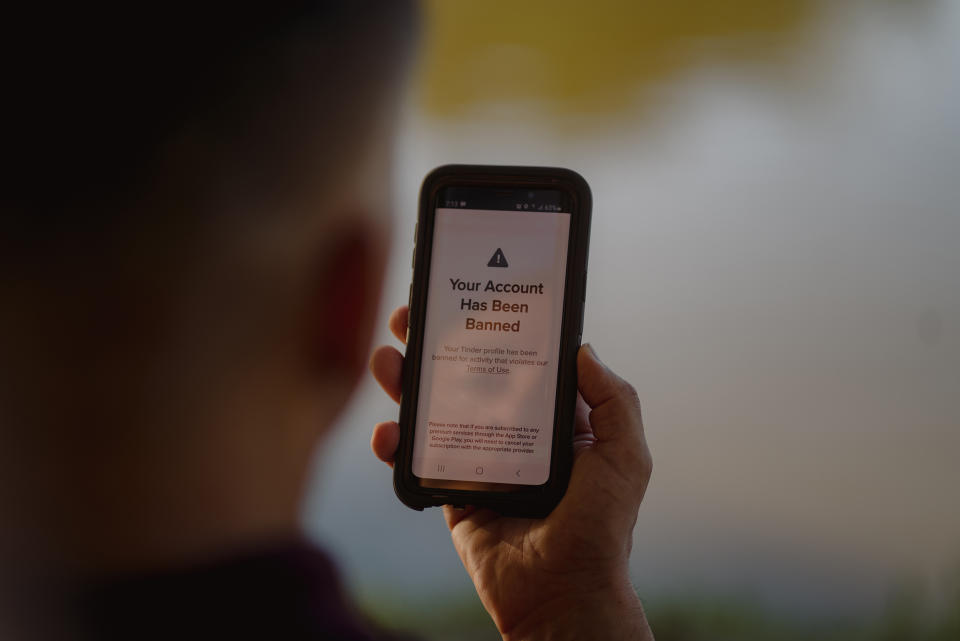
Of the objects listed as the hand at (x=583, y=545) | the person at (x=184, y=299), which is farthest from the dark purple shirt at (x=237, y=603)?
the hand at (x=583, y=545)

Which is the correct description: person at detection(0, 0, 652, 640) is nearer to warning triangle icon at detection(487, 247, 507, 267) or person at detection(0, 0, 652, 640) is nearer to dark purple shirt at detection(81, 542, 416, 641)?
dark purple shirt at detection(81, 542, 416, 641)

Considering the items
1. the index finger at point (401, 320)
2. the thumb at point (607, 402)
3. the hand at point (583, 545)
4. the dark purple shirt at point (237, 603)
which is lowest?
the dark purple shirt at point (237, 603)

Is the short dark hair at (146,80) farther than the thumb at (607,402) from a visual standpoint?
→ Yes

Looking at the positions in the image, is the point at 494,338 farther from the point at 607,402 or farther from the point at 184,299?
the point at 184,299

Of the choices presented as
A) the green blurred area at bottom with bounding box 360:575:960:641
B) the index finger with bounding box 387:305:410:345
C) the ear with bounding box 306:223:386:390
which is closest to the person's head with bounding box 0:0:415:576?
the ear with bounding box 306:223:386:390

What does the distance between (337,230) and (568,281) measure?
0.55 meters

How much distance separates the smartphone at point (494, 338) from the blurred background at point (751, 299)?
1.11ft

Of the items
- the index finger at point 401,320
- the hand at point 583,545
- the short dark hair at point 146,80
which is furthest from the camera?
the short dark hair at point 146,80

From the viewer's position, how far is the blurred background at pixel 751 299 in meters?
0.94

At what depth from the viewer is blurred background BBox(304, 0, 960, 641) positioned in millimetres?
944

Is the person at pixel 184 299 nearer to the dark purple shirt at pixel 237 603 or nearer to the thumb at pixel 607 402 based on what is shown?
the dark purple shirt at pixel 237 603

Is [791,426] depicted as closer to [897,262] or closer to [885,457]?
[885,457]

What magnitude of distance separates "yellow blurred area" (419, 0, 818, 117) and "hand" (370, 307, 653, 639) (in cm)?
55

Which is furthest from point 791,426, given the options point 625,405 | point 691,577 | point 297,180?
point 297,180
